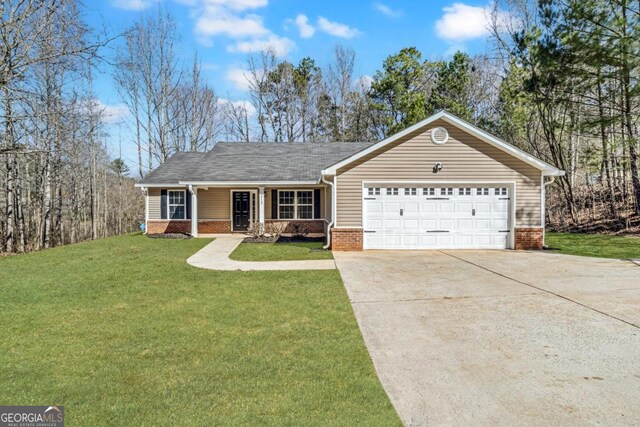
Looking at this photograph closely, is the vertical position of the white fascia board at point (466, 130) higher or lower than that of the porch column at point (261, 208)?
higher

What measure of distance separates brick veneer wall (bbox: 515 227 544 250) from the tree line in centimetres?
619

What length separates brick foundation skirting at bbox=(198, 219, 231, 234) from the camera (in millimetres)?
16859

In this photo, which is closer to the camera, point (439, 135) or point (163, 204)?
point (439, 135)

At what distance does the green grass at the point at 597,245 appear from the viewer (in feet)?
36.3

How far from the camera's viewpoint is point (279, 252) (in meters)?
11.7

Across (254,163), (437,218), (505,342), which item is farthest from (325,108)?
(505,342)

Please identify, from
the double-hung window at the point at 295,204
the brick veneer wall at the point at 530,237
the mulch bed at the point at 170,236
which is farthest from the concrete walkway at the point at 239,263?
the brick veneer wall at the point at 530,237

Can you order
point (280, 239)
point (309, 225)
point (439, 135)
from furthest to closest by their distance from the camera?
point (309, 225), point (280, 239), point (439, 135)

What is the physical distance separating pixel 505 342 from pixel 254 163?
14653 mm

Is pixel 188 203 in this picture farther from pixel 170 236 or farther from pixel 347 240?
pixel 347 240

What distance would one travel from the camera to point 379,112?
29.6 metres

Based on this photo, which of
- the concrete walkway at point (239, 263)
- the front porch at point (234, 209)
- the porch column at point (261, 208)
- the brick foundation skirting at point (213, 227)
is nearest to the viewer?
the concrete walkway at point (239, 263)

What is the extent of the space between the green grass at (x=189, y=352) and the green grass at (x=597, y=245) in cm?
857

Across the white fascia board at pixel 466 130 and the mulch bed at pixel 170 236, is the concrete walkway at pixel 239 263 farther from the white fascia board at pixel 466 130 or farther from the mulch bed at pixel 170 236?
the mulch bed at pixel 170 236
